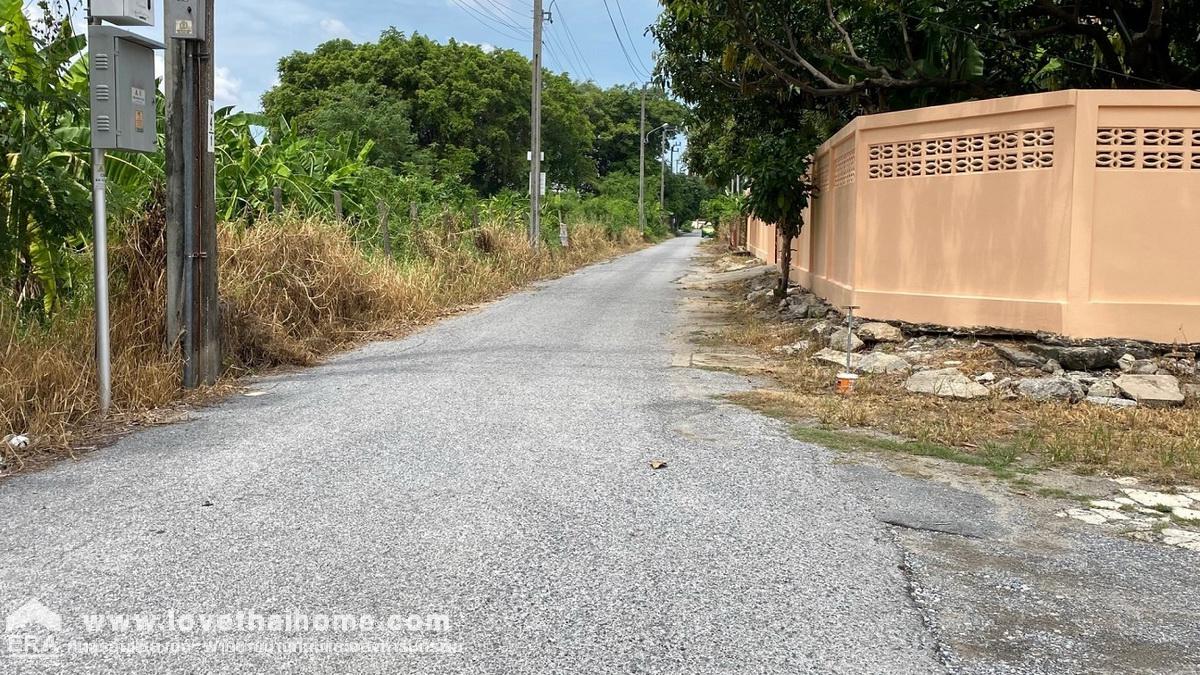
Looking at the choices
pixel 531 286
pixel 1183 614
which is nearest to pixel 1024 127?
pixel 1183 614

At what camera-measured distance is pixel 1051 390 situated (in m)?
8.02

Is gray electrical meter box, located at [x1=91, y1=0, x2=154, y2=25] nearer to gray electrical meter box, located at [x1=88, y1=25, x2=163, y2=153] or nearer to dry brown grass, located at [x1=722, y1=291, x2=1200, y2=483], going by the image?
gray electrical meter box, located at [x1=88, y1=25, x2=163, y2=153]

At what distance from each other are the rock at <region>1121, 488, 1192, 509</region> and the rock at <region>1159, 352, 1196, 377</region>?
11.2ft

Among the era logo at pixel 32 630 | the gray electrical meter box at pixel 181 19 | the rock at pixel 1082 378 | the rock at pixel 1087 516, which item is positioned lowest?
the era logo at pixel 32 630

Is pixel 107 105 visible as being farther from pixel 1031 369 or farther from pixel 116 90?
pixel 1031 369

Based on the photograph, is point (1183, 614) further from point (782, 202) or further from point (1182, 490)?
point (782, 202)

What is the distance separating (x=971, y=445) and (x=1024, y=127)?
3.99 m

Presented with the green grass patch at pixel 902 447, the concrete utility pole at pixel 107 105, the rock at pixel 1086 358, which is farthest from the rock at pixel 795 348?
the concrete utility pole at pixel 107 105

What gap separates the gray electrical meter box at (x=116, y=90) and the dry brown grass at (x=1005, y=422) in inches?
207

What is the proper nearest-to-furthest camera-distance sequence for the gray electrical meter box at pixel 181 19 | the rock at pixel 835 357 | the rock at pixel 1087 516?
the rock at pixel 1087 516 < the gray electrical meter box at pixel 181 19 < the rock at pixel 835 357

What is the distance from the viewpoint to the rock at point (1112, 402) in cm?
771

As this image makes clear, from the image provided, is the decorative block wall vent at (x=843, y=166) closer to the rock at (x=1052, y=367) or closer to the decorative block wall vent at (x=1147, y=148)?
the decorative block wall vent at (x=1147, y=148)

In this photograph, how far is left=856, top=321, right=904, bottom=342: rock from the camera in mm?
10002

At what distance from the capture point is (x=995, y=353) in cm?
902
